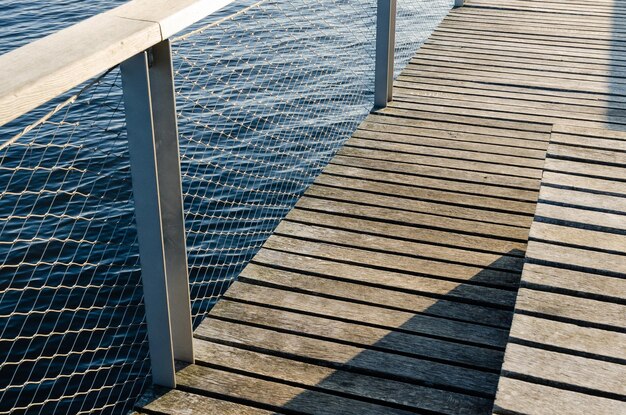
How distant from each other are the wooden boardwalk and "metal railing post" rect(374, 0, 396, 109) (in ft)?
0.37

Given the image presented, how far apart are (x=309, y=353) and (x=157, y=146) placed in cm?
95

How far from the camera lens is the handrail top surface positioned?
162 centimetres

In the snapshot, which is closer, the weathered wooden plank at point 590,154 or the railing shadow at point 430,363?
the railing shadow at point 430,363

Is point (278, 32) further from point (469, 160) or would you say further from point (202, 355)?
point (202, 355)

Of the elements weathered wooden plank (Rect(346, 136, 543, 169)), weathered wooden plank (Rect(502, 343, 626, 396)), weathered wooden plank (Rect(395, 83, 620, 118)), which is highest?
weathered wooden plank (Rect(502, 343, 626, 396))

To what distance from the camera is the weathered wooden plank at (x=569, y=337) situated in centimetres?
210

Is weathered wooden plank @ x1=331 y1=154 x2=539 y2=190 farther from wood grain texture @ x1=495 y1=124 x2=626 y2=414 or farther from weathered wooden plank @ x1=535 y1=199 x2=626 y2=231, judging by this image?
weathered wooden plank @ x1=535 y1=199 x2=626 y2=231

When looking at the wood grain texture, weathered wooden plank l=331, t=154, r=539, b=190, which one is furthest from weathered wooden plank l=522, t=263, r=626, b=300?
weathered wooden plank l=331, t=154, r=539, b=190

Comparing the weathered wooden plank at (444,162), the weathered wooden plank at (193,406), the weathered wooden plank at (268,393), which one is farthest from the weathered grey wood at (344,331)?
the weathered wooden plank at (444,162)

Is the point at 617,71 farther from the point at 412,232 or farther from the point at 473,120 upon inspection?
the point at 412,232

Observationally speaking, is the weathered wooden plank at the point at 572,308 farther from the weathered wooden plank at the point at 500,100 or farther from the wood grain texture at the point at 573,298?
the weathered wooden plank at the point at 500,100

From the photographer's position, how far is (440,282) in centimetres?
332

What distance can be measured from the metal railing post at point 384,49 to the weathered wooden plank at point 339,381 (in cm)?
Result: 250

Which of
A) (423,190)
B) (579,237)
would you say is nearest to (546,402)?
(579,237)
